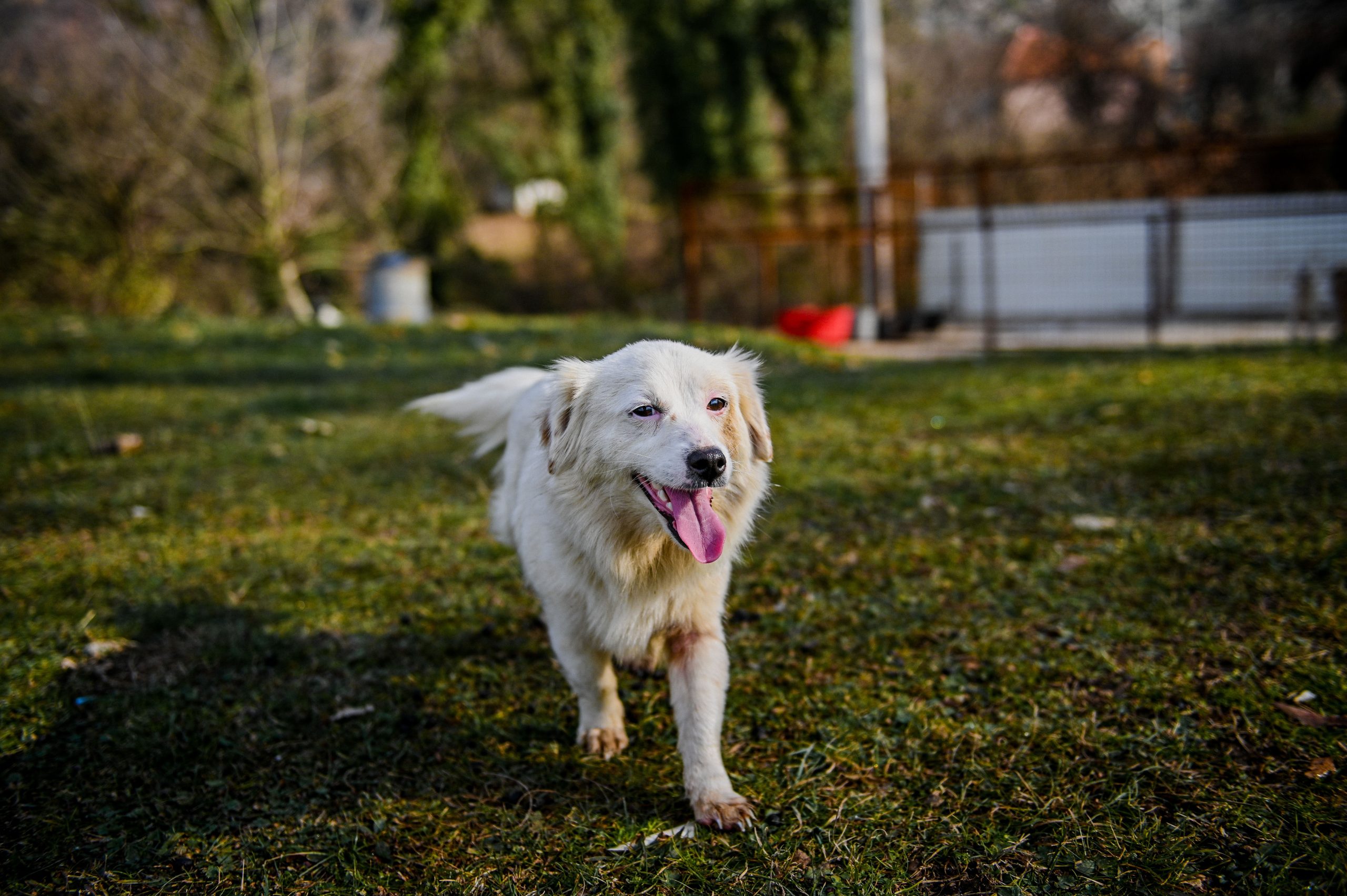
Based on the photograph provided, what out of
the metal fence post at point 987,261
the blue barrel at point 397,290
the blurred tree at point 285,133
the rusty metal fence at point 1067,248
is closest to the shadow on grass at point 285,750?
the metal fence post at point 987,261

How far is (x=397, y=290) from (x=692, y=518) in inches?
514

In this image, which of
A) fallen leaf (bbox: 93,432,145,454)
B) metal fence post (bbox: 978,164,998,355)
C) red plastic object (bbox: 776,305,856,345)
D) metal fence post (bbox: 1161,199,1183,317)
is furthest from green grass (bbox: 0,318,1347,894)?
red plastic object (bbox: 776,305,856,345)

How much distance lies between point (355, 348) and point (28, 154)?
811 centimetres

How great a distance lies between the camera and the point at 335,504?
220 inches

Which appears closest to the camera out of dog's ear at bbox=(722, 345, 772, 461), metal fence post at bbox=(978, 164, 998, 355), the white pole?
dog's ear at bbox=(722, 345, 772, 461)

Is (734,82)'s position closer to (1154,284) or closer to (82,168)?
(1154,284)

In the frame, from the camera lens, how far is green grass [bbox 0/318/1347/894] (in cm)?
253

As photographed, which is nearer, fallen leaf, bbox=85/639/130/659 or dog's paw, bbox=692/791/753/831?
dog's paw, bbox=692/791/753/831

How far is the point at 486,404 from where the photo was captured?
13.1 ft

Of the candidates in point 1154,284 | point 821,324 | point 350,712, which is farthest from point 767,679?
point 821,324

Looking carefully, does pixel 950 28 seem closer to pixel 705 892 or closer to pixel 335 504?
pixel 335 504

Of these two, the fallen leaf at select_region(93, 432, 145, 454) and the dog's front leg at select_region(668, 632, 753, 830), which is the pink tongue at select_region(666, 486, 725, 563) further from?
the fallen leaf at select_region(93, 432, 145, 454)

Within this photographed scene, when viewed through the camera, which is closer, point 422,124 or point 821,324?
point 821,324

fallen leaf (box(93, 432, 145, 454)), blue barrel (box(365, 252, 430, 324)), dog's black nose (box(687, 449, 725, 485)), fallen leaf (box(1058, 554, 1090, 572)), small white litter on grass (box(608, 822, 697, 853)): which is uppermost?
blue barrel (box(365, 252, 430, 324))
